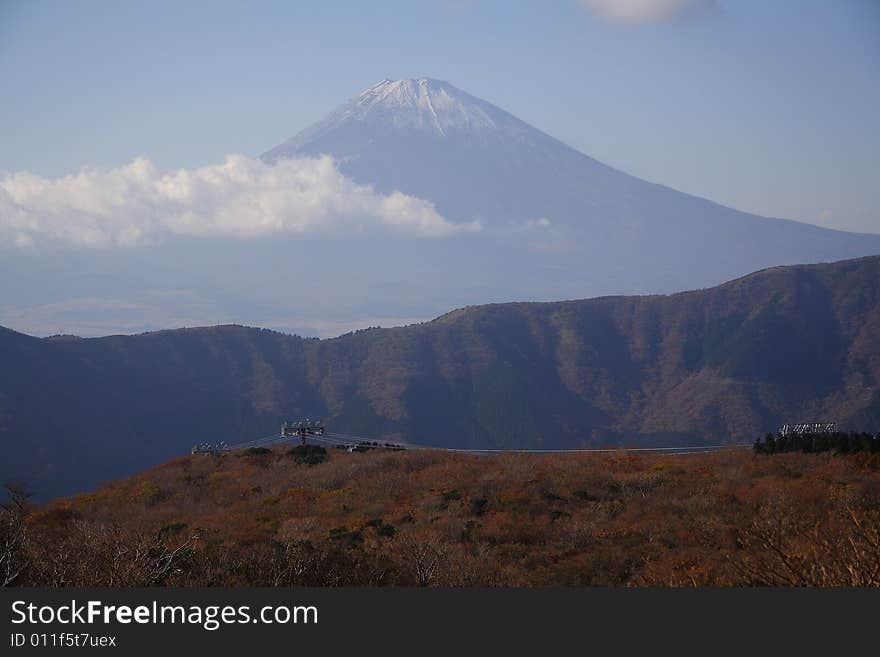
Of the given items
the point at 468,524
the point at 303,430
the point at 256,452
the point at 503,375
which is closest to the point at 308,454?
the point at 256,452

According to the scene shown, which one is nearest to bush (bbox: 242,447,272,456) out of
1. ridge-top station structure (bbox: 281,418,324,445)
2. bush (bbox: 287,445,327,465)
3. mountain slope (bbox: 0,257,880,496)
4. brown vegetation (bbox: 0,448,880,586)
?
bush (bbox: 287,445,327,465)

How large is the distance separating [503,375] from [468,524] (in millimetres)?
60950

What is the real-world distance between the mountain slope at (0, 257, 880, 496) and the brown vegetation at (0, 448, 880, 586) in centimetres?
3932

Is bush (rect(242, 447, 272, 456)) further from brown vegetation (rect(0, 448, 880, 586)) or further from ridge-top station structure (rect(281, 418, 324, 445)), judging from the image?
ridge-top station structure (rect(281, 418, 324, 445))

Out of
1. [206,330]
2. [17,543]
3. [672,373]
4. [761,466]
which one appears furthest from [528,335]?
[17,543]

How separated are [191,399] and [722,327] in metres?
46.6

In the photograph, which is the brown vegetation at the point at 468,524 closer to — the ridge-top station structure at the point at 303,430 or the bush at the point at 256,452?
the bush at the point at 256,452

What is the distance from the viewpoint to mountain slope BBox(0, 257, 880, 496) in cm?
6506

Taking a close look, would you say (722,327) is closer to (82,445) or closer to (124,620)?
(82,445)

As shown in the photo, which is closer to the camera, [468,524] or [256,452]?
[468,524]

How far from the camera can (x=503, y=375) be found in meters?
77.2

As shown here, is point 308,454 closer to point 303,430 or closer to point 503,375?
point 303,430

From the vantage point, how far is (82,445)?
59.1 meters

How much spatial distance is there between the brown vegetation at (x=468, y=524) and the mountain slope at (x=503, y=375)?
1548 inches
